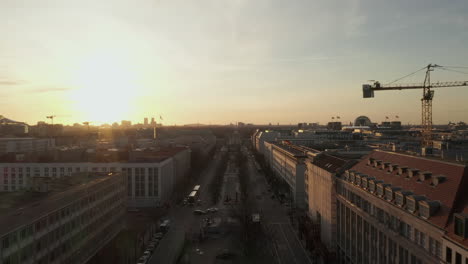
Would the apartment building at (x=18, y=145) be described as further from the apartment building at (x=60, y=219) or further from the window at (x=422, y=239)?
the window at (x=422, y=239)

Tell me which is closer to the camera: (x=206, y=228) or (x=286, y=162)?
(x=206, y=228)

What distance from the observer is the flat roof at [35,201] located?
70.3ft

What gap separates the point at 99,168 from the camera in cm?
5347

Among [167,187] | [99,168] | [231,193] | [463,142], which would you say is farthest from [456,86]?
[99,168]

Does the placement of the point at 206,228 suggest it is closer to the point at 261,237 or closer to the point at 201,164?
the point at 261,237

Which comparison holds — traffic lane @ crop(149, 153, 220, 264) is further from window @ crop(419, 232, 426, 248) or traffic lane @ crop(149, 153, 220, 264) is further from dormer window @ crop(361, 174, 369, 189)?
window @ crop(419, 232, 426, 248)

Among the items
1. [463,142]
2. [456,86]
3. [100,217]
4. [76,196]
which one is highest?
[456,86]

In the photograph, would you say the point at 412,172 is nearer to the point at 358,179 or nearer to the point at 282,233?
the point at 358,179

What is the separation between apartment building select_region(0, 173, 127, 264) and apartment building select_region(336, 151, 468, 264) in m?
22.2

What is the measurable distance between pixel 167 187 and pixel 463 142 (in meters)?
43.8

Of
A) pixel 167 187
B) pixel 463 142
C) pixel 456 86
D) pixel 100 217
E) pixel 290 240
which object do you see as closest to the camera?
pixel 100 217

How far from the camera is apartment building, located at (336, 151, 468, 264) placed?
16766 mm

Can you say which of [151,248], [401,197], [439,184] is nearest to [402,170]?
[401,197]

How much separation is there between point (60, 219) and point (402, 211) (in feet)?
76.7
